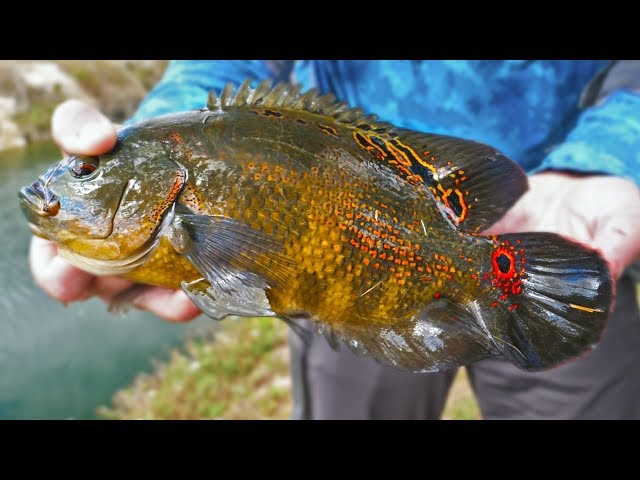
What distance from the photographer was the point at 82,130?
7.22 feet

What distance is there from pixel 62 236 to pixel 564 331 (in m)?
2.07

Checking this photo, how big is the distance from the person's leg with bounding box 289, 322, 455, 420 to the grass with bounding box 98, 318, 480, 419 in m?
2.28

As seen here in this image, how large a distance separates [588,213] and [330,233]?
1599 mm

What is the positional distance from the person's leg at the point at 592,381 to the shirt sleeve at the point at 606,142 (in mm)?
829

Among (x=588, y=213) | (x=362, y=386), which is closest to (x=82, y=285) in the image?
(x=362, y=386)

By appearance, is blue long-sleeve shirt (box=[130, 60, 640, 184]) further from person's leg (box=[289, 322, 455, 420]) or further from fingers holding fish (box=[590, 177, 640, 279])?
person's leg (box=[289, 322, 455, 420])

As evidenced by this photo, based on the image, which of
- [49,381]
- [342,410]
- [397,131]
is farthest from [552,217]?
[49,381]

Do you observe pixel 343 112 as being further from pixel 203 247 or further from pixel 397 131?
pixel 203 247

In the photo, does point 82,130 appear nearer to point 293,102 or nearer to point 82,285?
point 293,102

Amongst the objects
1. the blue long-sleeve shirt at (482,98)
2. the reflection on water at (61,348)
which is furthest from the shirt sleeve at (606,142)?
the reflection on water at (61,348)

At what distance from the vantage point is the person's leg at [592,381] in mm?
3297

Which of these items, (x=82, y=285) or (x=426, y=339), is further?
(x=82, y=285)

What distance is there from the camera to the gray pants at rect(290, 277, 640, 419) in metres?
3.31

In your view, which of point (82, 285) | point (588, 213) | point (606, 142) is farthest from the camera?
point (606, 142)
